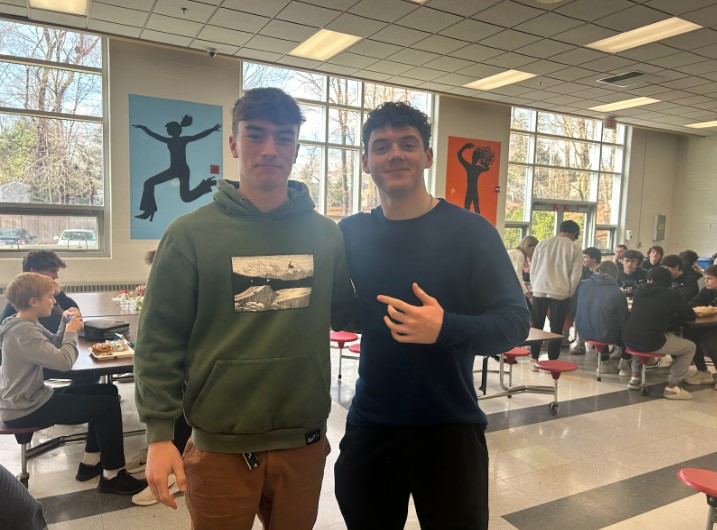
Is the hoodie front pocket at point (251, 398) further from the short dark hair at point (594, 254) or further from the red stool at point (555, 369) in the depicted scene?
the short dark hair at point (594, 254)

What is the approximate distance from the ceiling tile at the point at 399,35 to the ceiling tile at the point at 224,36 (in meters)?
1.57

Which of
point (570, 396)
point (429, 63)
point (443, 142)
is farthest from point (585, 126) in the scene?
point (570, 396)

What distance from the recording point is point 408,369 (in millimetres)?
1343

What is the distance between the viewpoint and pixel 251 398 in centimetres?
121

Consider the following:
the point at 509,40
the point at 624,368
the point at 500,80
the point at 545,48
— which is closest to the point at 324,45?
the point at 509,40

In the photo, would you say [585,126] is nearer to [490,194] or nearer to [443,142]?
[490,194]

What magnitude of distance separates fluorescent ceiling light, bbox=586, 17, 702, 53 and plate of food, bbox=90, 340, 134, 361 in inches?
242

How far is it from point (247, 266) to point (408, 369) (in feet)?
1.65

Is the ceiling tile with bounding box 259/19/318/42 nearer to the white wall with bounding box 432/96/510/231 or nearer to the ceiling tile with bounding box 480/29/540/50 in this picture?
the ceiling tile with bounding box 480/29/540/50

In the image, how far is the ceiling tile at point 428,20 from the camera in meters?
5.29

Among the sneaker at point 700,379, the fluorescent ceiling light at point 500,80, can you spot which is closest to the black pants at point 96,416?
the sneaker at point 700,379

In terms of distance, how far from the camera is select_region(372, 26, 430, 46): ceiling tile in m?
5.79

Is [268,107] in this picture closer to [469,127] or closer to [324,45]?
[324,45]

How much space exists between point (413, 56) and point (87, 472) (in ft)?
19.7
